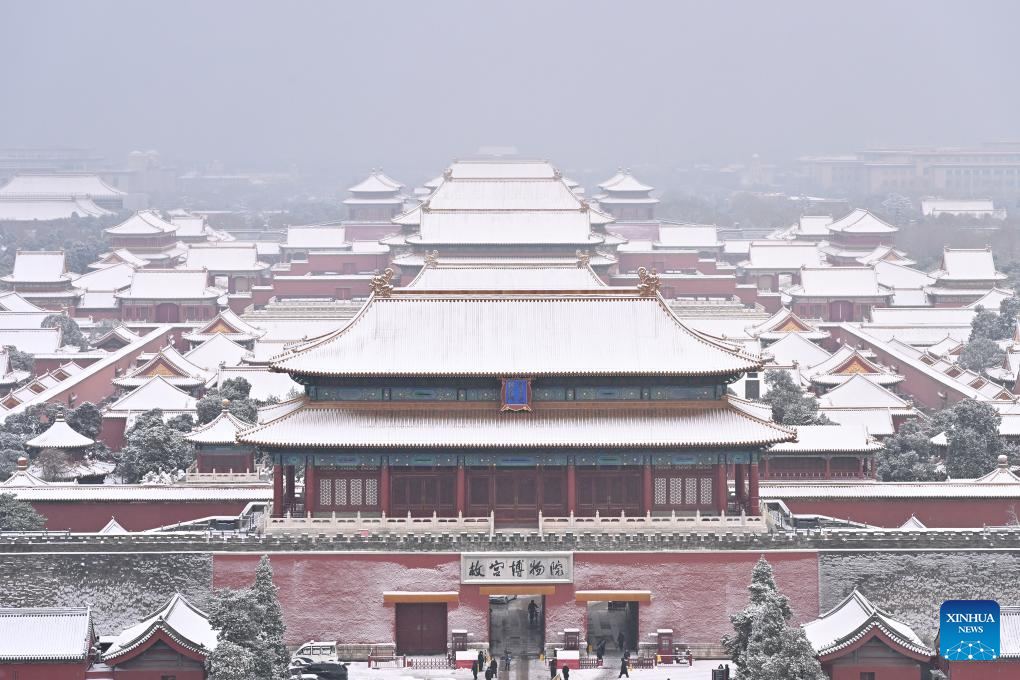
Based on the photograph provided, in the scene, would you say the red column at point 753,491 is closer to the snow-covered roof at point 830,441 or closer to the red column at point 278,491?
the snow-covered roof at point 830,441

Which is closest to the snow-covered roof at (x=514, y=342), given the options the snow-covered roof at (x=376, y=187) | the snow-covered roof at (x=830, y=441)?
the snow-covered roof at (x=830, y=441)

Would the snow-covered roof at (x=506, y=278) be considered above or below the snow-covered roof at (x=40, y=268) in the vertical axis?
below

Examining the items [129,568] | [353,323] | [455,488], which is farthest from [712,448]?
[129,568]

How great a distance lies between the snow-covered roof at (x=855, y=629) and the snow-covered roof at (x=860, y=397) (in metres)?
18.4

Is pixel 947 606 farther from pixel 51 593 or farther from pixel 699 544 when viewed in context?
pixel 51 593

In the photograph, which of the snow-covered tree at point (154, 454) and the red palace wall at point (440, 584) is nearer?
the red palace wall at point (440, 584)

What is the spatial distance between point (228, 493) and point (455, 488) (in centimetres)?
777

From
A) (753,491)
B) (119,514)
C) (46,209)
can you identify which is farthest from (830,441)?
(46,209)

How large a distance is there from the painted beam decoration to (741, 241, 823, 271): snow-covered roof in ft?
178

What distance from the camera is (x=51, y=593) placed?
4225 cm

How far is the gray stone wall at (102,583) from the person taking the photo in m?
42.2

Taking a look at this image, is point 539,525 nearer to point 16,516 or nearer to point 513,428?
point 513,428

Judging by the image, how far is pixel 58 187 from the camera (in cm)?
16088

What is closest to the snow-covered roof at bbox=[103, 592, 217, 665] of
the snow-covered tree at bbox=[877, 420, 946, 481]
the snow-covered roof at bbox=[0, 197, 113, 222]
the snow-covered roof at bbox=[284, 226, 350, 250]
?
the snow-covered tree at bbox=[877, 420, 946, 481]
